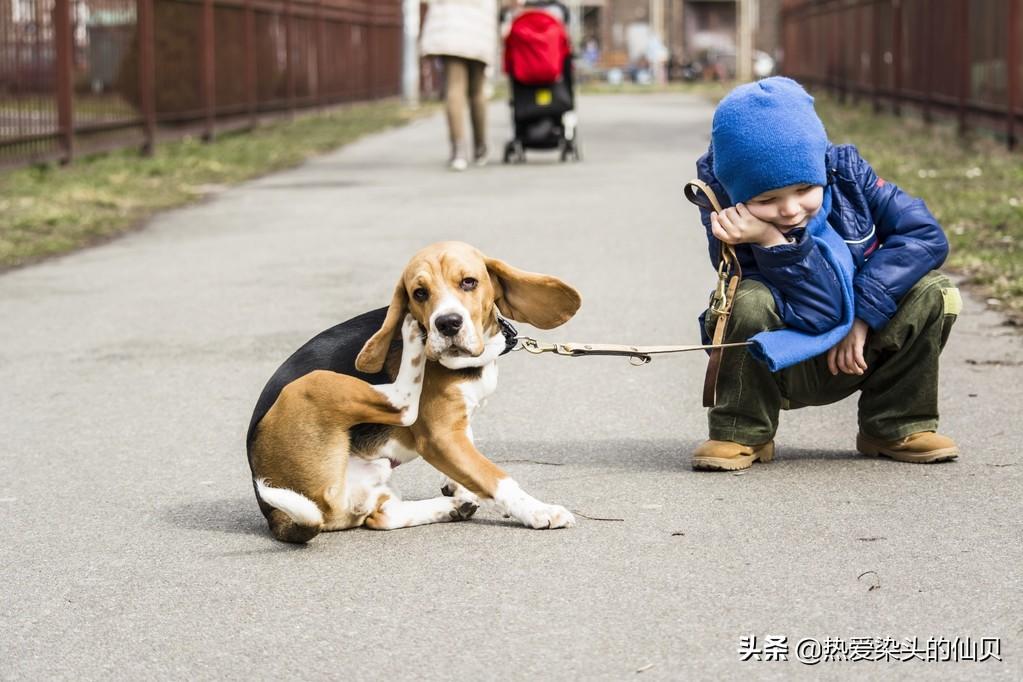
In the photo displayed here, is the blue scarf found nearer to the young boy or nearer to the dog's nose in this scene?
the young boy

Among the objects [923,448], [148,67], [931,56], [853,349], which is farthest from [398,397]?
[931,56]

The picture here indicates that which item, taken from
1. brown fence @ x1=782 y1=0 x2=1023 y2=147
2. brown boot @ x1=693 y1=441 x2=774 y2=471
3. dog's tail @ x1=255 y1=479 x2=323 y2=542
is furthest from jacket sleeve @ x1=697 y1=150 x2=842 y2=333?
brown fence @ x1=782 y1=0 x2=1023 y2=147

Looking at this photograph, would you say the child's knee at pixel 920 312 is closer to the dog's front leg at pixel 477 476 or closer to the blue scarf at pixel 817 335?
the blue scarf at pixel 817 335

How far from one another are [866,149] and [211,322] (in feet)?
29.3

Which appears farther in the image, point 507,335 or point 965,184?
point 965,184

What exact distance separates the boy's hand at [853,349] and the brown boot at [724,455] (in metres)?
0.36

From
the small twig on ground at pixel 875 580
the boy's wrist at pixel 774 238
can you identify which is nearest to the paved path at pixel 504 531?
the small twig on ground at pixel 875 580

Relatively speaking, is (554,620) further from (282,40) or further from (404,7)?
(404,7)

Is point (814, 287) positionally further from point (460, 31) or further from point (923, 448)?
point (460, 31)

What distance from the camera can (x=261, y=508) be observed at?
4277 mm

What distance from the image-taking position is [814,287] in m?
4.62

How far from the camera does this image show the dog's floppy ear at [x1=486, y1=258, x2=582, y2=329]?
13.6 feet

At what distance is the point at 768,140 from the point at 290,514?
1588mm

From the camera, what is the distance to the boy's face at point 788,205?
4531mm
